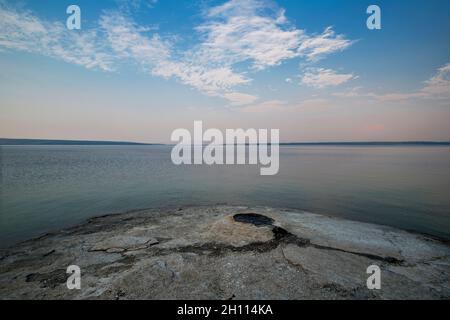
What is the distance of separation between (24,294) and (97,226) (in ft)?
20.0

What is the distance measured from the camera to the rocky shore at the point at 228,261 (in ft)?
19.2

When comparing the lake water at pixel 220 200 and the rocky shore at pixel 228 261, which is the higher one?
the rocky shore at pixel 228 261

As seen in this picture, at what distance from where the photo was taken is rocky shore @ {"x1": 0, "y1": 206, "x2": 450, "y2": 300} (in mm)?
5852

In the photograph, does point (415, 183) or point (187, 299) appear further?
point (415, 183)

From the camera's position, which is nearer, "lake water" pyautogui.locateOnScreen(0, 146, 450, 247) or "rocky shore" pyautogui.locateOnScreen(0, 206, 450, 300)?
"rocky shore" pyautogui.locateOnScreen(0, 206, 450, 300)

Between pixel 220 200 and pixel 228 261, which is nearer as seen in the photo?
pixel 228 261

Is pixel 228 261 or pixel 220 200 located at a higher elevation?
pixel 228 261

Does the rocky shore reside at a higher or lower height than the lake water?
higher

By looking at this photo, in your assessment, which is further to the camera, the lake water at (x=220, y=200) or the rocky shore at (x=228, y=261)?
the lake water at (x=220, y=200)

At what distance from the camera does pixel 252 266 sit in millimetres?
7020

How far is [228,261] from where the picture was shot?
7.35 meters
